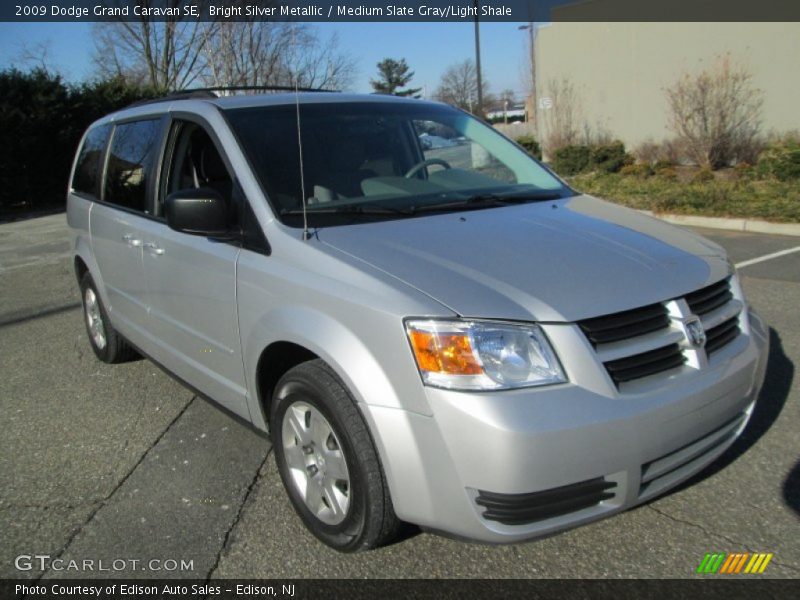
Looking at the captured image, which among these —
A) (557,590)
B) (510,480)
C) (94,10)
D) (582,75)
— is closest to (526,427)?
(510,480)

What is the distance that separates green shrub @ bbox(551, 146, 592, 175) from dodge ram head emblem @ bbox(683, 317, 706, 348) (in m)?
17.4

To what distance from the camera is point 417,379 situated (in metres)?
2.20

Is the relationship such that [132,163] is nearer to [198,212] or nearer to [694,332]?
[198,212]

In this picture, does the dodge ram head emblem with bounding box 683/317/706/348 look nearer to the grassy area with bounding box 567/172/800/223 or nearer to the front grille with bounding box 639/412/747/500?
the front grille with bounding box 639/412/747/500

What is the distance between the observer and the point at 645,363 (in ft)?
7.67

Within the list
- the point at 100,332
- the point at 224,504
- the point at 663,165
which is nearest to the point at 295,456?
the point at 224,504

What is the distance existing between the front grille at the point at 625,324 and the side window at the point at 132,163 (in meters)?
2.70

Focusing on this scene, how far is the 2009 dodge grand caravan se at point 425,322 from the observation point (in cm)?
218

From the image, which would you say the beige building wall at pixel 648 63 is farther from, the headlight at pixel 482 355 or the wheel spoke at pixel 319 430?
the wheel spoke at pixel 319 430

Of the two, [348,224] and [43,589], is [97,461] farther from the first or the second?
[348,224]

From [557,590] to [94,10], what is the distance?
31880mm

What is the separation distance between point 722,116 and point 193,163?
1597 cm

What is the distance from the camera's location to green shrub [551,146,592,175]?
1930 centimetres

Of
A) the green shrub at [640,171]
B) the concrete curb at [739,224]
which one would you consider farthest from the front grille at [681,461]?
the green shrub at [640,171]
